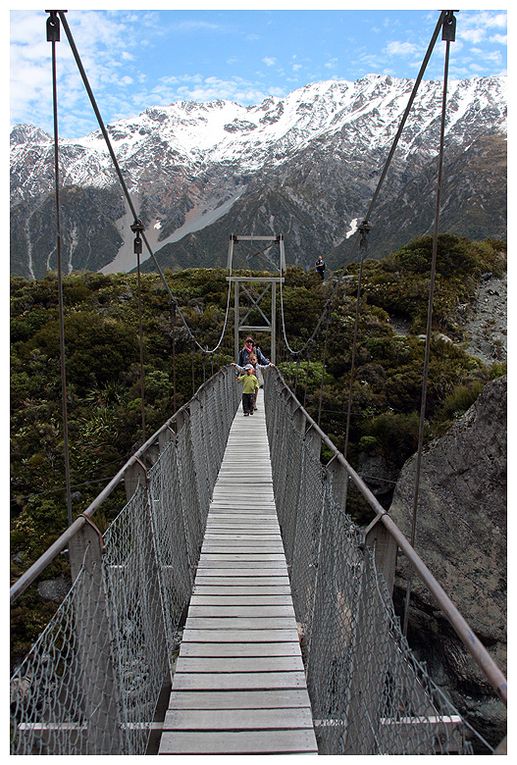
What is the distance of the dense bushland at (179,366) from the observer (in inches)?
330

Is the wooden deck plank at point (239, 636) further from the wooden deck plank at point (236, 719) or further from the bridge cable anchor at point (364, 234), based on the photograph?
the bridge cable anchor at point (364, 234)

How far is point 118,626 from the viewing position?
1558 mm

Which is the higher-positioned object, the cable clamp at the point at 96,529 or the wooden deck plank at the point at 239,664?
the cable clamp at the point at 96,529

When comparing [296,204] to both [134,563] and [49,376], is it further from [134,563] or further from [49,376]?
[134,563]

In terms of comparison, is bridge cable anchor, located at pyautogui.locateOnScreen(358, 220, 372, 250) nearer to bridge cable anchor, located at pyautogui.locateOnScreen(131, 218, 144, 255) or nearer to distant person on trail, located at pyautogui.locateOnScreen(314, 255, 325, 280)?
bridge cable anchor, located at pyautogui.locateOnScreen(131, 218, 144, 255)

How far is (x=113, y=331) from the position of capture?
41.9 ft

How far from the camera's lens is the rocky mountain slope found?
4.74 metres

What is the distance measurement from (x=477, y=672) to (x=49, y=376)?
9620 millimetres

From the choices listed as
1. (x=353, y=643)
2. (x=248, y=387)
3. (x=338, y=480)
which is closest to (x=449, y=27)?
(x=338, y=480)

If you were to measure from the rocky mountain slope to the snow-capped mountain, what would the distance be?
116 ft

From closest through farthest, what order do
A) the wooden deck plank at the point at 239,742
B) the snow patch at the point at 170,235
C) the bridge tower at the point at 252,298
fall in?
the wooden deck plank at the point at 239,742 < the bridge tower at the point at 252,298 < the snow patch at the point at 170,235

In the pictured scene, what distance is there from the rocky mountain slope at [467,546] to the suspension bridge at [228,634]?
2.24 m

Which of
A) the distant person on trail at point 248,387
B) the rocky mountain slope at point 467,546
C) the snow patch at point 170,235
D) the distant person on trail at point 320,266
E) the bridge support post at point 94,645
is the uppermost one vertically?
the snow patch at point 170,235

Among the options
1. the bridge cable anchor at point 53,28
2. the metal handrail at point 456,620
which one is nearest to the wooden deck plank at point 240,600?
the metal handrail at point 456,620
